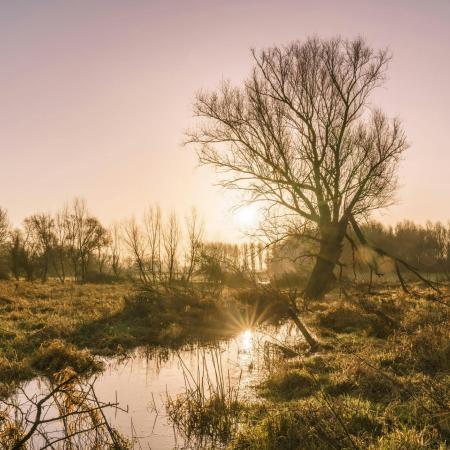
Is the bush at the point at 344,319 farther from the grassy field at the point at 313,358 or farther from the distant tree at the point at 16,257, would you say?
the distant tree at the point at 16,257

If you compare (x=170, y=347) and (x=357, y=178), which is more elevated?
(x=357, y=178)

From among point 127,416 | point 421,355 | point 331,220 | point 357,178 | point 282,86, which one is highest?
point 282,86

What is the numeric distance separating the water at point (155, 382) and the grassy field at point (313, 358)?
0.36m

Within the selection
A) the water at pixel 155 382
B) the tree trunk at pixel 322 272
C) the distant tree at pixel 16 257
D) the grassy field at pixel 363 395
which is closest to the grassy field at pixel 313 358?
the grassy field at pixel 363 395

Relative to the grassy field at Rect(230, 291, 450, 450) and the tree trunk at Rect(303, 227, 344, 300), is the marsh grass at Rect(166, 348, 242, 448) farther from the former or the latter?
the tree trunk at Rect(303, 227, 344, 300)

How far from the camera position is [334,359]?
7.41 m

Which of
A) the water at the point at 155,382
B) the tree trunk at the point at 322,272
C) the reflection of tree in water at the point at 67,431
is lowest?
the water at the point at 155,382

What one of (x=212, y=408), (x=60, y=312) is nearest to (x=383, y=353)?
(x=212, y=408)

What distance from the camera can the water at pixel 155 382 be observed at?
493cm

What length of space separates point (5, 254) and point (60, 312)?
34.3m

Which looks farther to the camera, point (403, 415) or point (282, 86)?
point (282, 86)

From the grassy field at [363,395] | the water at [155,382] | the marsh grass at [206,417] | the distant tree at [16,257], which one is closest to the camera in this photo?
the grassy field at [363,395]

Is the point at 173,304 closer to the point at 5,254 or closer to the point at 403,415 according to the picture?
the point at 403,415

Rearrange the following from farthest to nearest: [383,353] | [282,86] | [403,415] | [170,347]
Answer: [282,86], [170,347], [383,353], [403,415]
